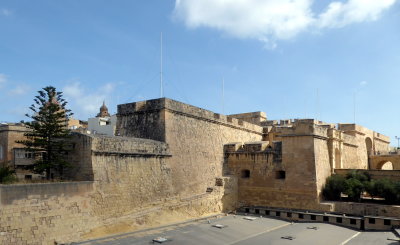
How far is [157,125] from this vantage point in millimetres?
15797

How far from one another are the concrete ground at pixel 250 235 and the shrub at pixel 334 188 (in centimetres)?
238

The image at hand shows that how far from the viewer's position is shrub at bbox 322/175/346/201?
16672 mm

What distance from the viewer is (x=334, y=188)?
1678 cm

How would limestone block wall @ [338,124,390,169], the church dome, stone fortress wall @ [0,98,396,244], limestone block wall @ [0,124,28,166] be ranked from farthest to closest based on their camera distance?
the church dome
limestone block wall @ [338,124,390,169]
limestone block wall @ [0,124,28,166]
stone fortress wall @ [0,98,396,244]

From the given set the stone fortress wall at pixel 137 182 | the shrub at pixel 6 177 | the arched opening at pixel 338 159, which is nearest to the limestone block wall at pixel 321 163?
the arched opening at pixel 338 159

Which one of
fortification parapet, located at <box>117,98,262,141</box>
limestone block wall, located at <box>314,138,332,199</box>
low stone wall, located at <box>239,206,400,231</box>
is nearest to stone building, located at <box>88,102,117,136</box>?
fortification parapet, located at <box>117,98,262,141</box>

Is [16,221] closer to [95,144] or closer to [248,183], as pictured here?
[95,144]

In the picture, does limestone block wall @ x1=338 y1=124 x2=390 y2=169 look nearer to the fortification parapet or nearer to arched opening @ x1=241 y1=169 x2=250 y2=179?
arched opening @ x1=241 y1=169 x2=250 y2=179

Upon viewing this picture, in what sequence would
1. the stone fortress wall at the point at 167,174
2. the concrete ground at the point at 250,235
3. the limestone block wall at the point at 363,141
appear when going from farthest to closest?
1. the limestone block wall at the point at 363,141
2. the concrete ground at the point at 250,235
3. the stone fortress wall at the point at 167,174

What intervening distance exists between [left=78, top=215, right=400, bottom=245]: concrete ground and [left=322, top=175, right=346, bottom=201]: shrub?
7.82ft

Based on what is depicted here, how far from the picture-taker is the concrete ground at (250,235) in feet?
37.0

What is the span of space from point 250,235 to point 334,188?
6249mm

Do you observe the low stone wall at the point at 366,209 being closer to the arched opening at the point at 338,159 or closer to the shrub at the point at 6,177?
the arched opening at the point at 338,159

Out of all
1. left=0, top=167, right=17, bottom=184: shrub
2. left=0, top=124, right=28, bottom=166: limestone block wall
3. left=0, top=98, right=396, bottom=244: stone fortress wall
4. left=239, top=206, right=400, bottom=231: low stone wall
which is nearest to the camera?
left=0, top=167, right=17, bottom=184: shrub
